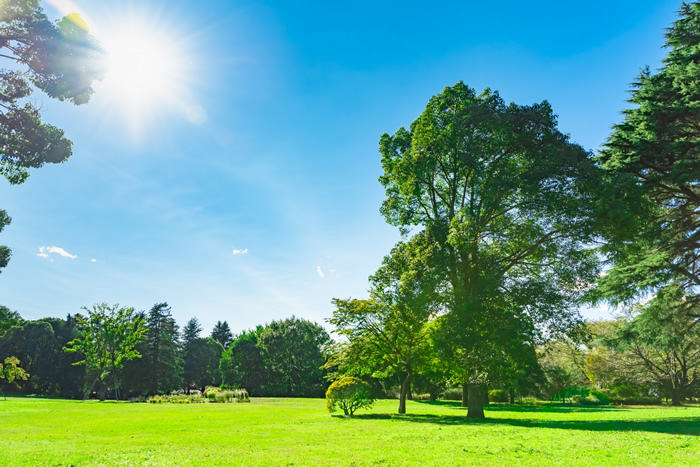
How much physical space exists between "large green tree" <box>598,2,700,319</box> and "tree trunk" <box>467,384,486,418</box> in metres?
8.36

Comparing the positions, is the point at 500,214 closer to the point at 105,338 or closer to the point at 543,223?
the point at 543,223

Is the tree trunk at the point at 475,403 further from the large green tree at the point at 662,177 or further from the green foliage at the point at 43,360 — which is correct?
the green foliage at the point at 43,360

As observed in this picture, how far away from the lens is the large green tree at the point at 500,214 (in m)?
17.7

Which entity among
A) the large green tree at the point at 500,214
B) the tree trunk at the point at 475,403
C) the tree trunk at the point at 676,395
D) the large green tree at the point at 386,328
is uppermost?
the large green tree at the point at 500,214

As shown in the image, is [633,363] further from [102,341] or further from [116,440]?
[102,341]

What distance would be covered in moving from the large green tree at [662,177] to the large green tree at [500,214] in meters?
1.61

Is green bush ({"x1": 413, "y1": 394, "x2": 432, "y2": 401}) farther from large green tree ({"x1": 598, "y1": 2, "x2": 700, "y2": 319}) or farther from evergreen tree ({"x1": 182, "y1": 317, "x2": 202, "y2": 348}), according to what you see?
evergreen tree ({"x1": 182, "y1": 317, "x2": 202, "y2": 348})

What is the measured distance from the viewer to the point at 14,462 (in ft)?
29.9

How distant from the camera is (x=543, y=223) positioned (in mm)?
18984

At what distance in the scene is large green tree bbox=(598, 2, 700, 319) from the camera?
1752 centimetres

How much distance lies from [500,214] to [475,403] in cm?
1040

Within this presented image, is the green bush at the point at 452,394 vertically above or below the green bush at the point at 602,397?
below

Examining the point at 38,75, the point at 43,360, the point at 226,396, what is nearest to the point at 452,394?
the point at 226,396

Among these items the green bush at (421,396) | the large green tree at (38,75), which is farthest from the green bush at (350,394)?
the green bush at (421,396)
